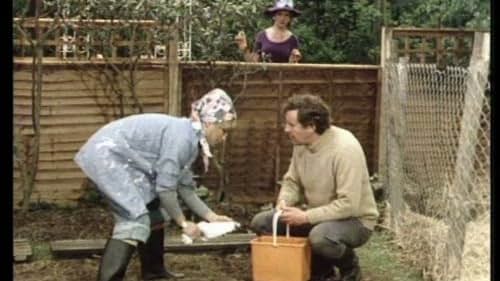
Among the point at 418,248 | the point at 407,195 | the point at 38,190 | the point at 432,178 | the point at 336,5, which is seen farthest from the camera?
the point at 336,5

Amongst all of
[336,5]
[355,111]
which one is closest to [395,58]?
[355,111]

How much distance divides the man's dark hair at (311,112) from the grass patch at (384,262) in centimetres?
118

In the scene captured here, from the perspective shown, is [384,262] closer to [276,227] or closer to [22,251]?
[276,227]

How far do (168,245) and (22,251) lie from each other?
95 cm

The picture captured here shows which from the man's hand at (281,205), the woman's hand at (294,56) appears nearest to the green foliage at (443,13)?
the woman's hand at (294,56)

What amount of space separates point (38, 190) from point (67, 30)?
130 centimetres

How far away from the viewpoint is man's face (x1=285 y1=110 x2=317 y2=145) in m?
4.82

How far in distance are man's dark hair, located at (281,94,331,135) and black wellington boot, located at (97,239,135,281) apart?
113 cm

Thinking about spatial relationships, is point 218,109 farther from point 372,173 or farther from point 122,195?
point 372,173

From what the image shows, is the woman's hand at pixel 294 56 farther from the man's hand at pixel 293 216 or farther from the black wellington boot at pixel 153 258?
the man's hand at pixel 293 216

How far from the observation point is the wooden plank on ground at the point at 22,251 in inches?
226

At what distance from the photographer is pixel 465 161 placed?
187 inches

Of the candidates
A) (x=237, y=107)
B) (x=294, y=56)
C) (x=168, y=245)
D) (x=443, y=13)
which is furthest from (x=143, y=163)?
(x=443, y=13)

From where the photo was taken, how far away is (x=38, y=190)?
7.22 metres
